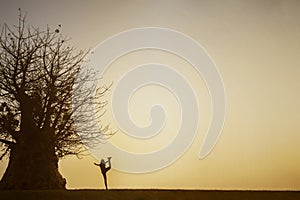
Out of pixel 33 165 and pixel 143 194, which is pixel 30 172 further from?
pixel 143 194

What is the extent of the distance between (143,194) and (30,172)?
3.87 feet

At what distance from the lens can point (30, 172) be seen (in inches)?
238

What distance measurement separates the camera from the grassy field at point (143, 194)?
5.62 m

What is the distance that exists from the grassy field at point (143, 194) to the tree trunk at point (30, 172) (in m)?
0.34

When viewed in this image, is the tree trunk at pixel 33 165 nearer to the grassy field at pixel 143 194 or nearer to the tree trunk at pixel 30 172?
the tree trunk at pixel 30 172

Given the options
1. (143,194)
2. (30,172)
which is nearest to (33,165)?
(30,172)

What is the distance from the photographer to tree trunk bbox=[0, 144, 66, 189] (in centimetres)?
600

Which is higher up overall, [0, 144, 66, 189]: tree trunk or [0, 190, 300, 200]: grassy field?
[0, 144, 66, 189]: tree trunk

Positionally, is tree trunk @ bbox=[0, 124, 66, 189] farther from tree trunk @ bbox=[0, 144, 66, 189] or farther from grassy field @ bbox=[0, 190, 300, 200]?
grassy field @ bbox=[0, 190, 300, 200]

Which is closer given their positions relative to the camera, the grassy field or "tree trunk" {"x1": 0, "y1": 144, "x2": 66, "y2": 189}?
the grassy field

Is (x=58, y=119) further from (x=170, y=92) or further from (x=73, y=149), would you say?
(x=170, y=92)

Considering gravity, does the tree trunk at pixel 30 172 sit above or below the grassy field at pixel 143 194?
above

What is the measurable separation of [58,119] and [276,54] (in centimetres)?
245

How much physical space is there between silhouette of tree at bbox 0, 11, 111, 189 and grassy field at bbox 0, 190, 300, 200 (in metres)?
0.37
